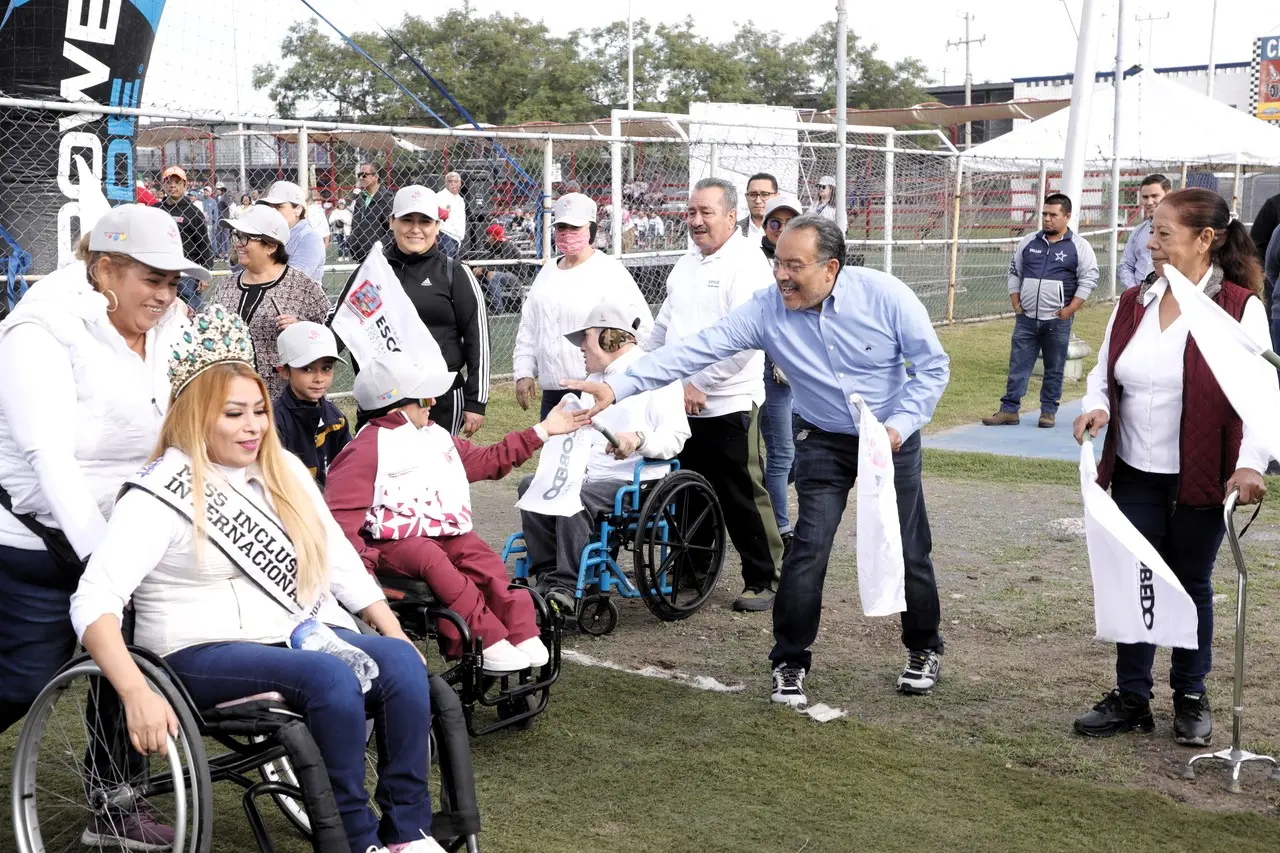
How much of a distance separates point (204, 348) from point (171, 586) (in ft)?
1.94

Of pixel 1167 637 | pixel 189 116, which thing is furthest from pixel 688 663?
pixel 189 116

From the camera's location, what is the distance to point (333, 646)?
3461 millimetres

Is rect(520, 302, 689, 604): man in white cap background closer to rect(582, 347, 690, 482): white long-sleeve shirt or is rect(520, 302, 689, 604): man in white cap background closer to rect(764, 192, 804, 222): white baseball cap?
rect(582, 347, 690, 482): white long-sleeve shirt

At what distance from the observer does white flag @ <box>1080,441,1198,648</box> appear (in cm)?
445

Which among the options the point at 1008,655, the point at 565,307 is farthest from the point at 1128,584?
the point at 565,307

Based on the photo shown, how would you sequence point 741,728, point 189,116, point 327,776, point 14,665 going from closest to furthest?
point 327,776 < point 14,665 < point 741,728 < point 189,116

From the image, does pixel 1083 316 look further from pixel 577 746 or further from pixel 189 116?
pixel 577 746

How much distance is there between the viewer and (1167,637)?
178 inches

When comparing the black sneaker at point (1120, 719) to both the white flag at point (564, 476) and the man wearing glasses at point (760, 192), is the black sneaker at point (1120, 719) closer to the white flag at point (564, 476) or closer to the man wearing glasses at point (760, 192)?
the white flag at point (564, 476)

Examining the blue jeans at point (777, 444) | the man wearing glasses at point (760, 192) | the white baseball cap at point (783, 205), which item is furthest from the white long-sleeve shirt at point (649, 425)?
the man wearing glasses at point (760, 192)

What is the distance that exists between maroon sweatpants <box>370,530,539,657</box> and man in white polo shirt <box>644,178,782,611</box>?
6.40ft

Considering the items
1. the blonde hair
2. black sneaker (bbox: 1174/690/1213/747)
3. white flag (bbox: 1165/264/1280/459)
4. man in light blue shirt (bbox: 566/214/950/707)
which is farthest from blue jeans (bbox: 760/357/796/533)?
the blonde hair

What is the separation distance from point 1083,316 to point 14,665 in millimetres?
18067

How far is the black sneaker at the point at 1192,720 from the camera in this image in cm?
464
